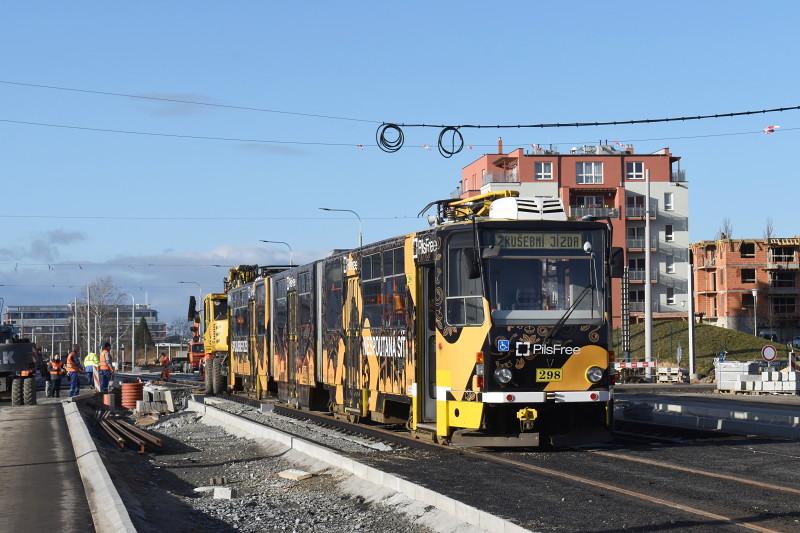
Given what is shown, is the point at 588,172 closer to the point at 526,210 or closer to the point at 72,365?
the point at 72,365

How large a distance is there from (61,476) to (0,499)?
2341 mm

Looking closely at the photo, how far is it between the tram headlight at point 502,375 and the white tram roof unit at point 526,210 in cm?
226

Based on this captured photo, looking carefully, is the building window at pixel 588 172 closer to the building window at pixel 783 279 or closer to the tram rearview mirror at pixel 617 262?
the building window at pixel 783 279

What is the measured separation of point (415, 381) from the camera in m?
18.1

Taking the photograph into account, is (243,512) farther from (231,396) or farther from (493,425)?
(231,396)

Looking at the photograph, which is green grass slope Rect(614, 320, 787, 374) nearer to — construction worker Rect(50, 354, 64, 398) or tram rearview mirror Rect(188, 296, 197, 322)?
tram rearview mirror Rect(188, 296, 197, 322)

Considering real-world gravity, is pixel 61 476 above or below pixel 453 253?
below

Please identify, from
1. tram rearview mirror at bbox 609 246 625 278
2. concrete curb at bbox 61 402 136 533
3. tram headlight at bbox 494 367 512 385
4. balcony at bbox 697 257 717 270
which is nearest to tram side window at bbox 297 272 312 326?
concrete curb at bbox 61 402 136 533

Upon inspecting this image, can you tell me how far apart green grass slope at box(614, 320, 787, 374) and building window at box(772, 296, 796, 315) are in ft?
115

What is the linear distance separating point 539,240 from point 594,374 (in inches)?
80.9

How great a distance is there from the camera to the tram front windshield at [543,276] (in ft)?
54.2

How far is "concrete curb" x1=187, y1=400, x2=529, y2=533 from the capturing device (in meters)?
10.1

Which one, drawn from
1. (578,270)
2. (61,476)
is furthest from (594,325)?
(61,476)

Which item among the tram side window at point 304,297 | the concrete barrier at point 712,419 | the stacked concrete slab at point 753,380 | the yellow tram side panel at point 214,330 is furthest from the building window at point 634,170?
the tram side window at point 304,297
